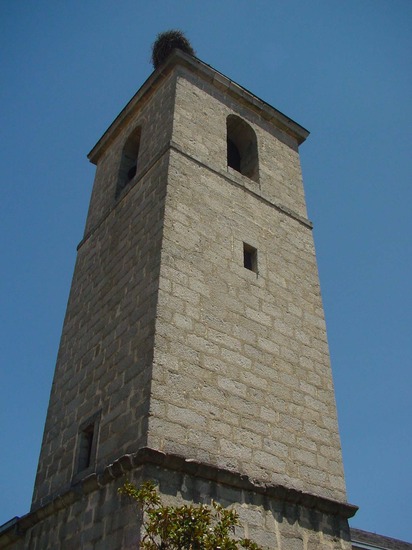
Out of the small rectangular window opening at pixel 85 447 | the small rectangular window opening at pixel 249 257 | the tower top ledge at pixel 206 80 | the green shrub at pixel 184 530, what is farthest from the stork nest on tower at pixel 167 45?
the green shrub at pixel 184 530

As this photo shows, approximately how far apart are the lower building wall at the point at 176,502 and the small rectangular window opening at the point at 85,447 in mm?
436

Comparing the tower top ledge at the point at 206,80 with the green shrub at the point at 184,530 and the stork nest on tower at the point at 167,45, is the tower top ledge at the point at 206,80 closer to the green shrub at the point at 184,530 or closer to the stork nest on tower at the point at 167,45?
the stork nest on tower at the point at 167,45

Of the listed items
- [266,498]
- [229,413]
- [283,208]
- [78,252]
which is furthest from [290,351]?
[78,252]

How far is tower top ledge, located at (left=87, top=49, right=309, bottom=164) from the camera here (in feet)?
33.3

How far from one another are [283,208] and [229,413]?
13.9ft

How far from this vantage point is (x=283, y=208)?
30.8 feet

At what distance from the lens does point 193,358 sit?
6.21 metres

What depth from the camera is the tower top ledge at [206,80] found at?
10.1 meters

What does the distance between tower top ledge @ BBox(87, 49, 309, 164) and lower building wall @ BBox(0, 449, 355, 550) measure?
723 cm

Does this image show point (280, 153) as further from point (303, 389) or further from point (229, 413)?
point (229, 413)

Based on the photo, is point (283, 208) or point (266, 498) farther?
point (283, 208)

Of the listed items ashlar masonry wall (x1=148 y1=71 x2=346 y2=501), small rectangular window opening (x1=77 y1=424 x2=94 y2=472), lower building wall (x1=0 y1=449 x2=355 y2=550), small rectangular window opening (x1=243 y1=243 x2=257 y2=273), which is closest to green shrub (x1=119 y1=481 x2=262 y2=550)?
lower building wall (x1=0 y1=449 x2=355 y2=550)

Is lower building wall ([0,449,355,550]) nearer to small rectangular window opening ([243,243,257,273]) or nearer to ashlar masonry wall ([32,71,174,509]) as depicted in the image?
ashlar masonry wall ([32,71,174,509])

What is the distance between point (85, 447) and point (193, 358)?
5.63ft
